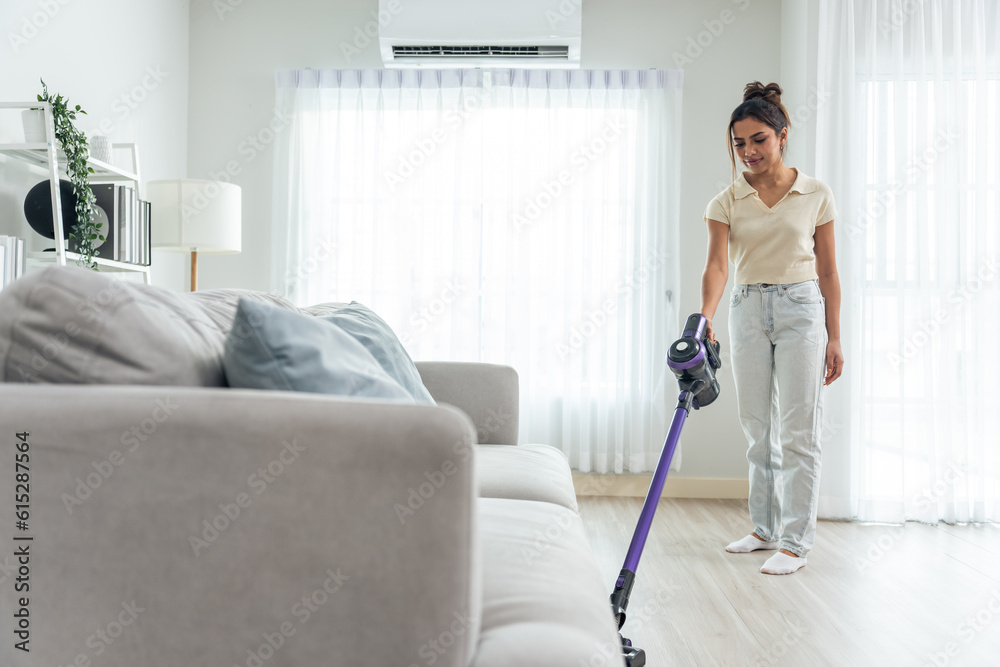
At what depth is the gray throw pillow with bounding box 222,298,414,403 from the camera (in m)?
0.91

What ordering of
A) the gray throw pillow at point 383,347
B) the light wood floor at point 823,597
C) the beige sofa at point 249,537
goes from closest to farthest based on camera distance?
the beige sofa at point 249,537
the gray throw pillow at point 383,347
the light wood floor at point 823,597

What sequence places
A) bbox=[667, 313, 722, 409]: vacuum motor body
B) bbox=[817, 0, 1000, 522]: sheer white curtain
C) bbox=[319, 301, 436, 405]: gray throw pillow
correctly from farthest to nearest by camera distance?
bbox=[817, 0, 1000, 522]: sheer white curtain < bbox=[667, 313, 722, 409]: vacuum motor body < bbox=[319, 301, 436, 405]: gray throw pillow

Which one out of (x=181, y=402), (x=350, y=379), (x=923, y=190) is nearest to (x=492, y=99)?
(x=923, y=190)

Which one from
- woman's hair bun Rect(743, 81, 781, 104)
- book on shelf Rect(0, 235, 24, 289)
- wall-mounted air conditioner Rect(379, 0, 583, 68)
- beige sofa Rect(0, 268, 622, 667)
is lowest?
beige sofa Rect(0, 268, 622, 667)

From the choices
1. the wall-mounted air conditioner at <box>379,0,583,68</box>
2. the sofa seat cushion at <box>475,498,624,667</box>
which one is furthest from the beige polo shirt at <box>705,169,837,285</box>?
the sofa seat cushion at <box>475,498,624,667</box>

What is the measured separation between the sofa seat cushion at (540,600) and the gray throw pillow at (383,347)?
37cm

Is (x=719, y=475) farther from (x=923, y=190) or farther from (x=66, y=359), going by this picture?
(x=66, y=359)

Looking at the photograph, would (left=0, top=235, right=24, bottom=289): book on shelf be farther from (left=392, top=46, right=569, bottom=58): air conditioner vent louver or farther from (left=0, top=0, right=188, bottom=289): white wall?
(left=392, top=46, right=569, bottom=58): air conditioner vent louver

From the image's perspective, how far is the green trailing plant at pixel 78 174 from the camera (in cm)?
218

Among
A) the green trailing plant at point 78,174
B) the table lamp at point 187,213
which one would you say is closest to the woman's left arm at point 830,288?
the table lamp at point 187,213

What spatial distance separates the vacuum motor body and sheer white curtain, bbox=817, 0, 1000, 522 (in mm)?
1733

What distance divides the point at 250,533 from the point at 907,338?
3018 millimetres

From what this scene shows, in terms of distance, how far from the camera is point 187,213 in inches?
108

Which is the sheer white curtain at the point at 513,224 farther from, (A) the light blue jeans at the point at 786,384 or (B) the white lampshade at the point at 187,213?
(A) the light blue jeans at the point at 786,384
